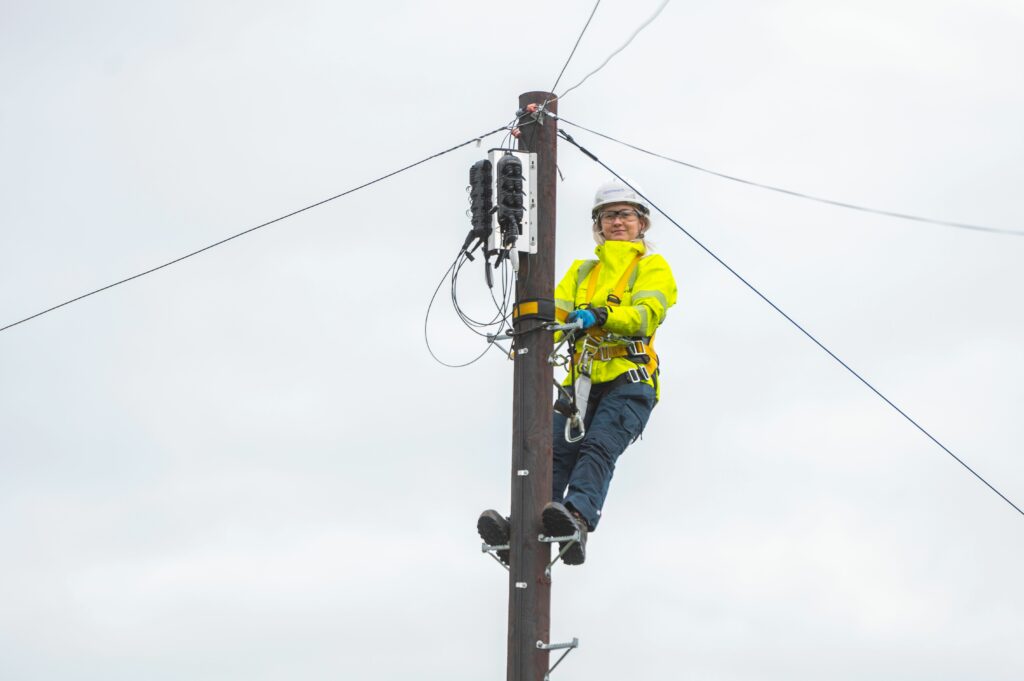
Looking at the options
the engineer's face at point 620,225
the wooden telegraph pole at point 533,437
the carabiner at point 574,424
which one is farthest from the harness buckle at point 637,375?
the engineer's face at point 620,225

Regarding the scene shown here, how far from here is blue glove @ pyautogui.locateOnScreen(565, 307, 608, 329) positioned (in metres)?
10.5

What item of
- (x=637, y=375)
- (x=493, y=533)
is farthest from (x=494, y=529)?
(x=637, y=375)

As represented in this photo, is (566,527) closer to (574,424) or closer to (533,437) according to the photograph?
(533,437)

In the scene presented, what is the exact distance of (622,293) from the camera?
11.0 metres

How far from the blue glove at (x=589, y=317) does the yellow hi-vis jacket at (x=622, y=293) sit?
0.04 m

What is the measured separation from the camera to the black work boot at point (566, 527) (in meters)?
10.2

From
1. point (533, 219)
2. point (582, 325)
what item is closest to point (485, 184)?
point (533, 219)

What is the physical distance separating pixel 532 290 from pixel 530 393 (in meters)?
0.60

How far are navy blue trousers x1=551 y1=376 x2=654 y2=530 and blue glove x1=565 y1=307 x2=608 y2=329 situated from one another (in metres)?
0.54

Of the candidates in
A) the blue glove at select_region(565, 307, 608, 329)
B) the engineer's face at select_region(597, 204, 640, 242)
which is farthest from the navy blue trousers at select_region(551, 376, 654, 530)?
the engineer's face at select_region(597, 204, 640, 242)

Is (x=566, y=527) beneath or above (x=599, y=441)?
beneath

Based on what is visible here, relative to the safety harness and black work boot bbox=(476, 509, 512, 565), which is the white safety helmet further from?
black work boot bbox=(476, 509, 512, 565)

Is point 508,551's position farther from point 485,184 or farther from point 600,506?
point 485,184

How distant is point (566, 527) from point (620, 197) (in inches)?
88.8
